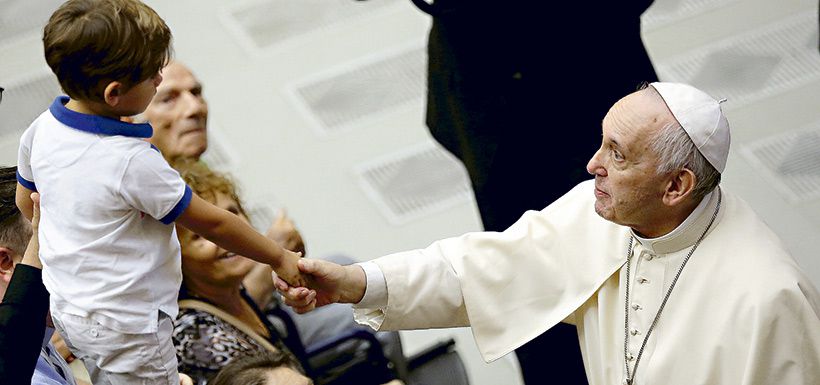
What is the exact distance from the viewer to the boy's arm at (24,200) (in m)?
2.59

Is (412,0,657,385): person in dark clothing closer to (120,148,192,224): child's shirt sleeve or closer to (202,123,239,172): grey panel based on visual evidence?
(120,148,192,224): child's shirt sleeve

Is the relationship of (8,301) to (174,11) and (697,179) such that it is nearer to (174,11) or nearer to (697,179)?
(697,179)

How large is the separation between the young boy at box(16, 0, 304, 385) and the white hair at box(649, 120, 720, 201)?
2.90ft

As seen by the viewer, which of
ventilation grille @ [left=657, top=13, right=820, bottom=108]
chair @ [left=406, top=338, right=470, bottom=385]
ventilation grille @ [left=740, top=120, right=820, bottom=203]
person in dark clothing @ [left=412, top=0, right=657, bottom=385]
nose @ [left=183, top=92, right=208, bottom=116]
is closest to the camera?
person in dark clothing @ [left=412, top=0, right=657, bottom=385]

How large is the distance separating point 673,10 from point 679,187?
4311 millimetres

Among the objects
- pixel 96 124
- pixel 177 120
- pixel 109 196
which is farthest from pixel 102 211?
pixel 177 120

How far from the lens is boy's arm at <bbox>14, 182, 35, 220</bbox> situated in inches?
102

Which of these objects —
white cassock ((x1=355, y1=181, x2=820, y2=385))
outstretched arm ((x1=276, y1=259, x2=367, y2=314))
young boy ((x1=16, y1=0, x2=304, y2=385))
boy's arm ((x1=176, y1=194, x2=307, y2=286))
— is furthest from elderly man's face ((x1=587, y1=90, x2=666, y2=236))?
young boy ((x1=16, y1=0, x2=304, y2=385))

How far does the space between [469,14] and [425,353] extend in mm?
1101

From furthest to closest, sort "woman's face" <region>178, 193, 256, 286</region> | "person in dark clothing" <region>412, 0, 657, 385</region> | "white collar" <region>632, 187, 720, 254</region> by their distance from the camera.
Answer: "person in dark clothing" <region>412, 0, 657, 385</region> → "woman's face" <region>178, 193, 256, 286</region> → "white collar" <region>632, 187, 720, 254</region>

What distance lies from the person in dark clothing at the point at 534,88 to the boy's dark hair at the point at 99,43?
1653 millimetres

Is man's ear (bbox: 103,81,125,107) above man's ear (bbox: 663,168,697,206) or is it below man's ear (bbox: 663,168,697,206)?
above

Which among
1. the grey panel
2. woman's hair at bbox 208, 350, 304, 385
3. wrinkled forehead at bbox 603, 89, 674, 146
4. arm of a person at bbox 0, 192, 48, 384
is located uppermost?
wrinkled forehead at bbox 603, 89, 674, 146

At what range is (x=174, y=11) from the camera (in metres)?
7.20
